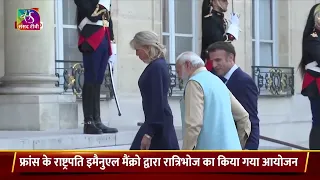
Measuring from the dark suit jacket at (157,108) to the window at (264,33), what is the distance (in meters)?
9.48

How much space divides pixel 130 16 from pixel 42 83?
3.03 m

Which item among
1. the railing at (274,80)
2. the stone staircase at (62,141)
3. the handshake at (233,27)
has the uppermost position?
the handshake at (233,27)

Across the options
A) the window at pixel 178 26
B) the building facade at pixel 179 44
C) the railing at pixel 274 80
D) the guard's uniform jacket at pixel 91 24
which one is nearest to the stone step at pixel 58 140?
the guard's uniform jacket at pixel 91 24

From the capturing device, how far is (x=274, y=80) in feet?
49.5

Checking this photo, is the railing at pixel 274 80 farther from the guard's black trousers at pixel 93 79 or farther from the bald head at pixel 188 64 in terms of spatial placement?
the bald head at pixel 188 64

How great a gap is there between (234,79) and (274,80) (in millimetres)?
9388

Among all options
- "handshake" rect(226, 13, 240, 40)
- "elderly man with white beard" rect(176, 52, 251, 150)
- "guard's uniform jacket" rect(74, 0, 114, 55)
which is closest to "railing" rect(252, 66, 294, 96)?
"handshake" rect(226, 13, 240, 40)

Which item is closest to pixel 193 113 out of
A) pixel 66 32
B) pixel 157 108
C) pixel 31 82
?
pixel 157 108

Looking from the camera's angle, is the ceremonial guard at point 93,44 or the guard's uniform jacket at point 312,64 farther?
the guard's uniform jacket at point 312,64

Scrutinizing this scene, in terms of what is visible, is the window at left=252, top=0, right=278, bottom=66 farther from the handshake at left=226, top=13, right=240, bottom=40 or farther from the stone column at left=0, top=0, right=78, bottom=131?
the stone column at left=0, top=0, right=78, bottom=131

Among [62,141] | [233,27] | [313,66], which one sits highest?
[233,27]

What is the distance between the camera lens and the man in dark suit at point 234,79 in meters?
5.80

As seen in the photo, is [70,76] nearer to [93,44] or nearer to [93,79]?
[93,79]

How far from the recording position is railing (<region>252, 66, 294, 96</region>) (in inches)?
585
